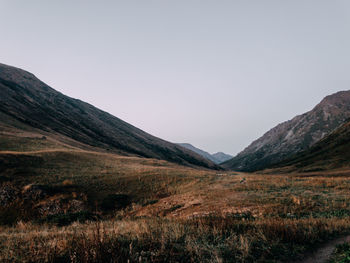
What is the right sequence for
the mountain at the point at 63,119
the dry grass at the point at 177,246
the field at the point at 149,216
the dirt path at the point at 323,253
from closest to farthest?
the dry grass at the point at 177,246 → the field at the point at 149,216 → the dirt path at the point at 323,253 → the mountain at the point at 63,119

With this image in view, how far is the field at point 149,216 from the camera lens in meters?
4.64

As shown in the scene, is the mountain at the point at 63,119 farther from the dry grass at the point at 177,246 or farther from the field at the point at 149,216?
the dry grass at the point at 177,246

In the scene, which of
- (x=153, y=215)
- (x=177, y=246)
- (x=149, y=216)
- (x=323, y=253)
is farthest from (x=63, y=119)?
(x=323, y=253)

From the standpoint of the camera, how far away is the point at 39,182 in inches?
747

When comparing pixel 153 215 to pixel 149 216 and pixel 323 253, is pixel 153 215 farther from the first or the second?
pixel 323 253

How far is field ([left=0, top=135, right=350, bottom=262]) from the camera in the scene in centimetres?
464

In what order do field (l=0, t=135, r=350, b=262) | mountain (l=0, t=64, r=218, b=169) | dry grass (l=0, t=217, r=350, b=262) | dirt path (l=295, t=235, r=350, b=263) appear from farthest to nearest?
mountain (l=0, t=64, r=218, b=169), dirt path (l=295, t=235, r=350, b=263), field (l=0, t=135, r=350, b=262), dry grass (l=0, t=217, r=350, b=262)

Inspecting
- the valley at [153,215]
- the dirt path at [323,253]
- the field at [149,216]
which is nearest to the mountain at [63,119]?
the valley at [153,215]

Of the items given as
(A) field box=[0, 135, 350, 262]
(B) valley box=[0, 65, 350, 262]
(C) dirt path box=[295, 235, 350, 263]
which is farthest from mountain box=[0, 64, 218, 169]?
(C) dirt path box=[295, 235, 350, 263]

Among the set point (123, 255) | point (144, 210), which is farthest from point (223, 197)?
point (123, 255)

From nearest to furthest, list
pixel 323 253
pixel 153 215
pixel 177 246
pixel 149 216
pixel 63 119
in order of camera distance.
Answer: pixel 177 246, pixel 323 253, pixel 149 216, pixel 153 215, pixel 63 119

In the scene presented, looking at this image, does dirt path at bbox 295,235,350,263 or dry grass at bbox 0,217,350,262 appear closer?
dry grass at bbox 0,217,350,262

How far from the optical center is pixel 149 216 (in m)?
11.6

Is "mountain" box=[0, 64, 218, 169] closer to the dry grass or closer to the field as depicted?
the field
